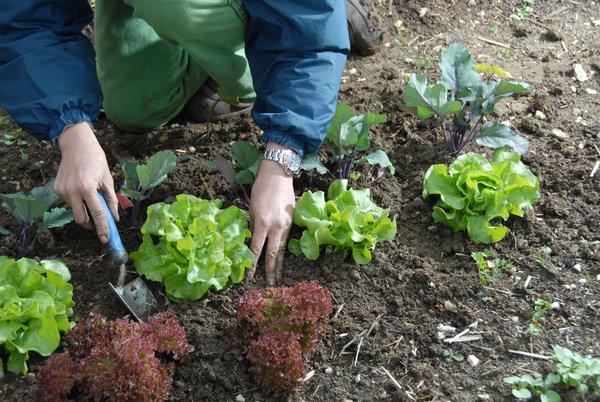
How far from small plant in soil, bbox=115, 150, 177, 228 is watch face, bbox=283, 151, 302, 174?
46cm

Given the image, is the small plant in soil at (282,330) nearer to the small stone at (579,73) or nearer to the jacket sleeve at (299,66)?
the jacket sleeve at (299,66)

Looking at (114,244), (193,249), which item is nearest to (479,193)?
(193,249)

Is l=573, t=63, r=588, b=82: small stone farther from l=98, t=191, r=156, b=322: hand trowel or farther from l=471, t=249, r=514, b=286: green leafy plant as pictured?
l=98, t=191, r=156, b=322: hand trowel

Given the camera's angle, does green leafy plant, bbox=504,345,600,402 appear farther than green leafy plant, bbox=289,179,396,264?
No

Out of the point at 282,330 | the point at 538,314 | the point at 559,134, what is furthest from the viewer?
the point at 559,134

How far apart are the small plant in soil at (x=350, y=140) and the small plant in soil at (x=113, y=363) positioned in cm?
102

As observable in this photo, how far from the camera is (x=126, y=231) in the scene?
3.14 meters

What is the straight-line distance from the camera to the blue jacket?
2.87 meters

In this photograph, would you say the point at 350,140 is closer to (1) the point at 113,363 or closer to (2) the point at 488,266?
(2) the point at 488,266

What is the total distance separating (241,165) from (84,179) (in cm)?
71

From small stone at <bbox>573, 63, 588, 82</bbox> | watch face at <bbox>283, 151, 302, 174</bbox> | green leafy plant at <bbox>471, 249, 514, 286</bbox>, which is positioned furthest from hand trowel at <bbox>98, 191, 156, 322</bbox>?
small stone at <bbox>573, 63, 588, 82</bbox>

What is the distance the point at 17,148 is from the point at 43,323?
145 cm

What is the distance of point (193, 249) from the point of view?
8.91ft

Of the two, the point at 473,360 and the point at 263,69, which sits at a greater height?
the point at 263,69
